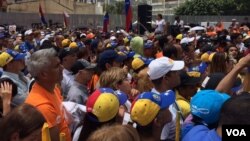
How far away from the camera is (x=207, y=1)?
56.5m

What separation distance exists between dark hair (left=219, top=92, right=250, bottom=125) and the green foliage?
174 ft

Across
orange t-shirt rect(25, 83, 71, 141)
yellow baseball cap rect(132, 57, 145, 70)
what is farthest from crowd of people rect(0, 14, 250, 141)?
yellow baseball cap rect(132, 57, 145, 70)

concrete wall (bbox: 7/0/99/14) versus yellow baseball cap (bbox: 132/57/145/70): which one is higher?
concrete wall (bbox: 7/0/99/14)

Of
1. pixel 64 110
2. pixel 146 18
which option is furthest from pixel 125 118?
pixel 146 18

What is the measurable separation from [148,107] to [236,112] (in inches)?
38.2

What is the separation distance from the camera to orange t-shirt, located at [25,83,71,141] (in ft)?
12.6

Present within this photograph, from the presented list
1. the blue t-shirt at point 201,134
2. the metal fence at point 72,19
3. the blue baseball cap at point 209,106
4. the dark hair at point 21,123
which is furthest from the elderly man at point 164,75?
the metal fence at point 72,19

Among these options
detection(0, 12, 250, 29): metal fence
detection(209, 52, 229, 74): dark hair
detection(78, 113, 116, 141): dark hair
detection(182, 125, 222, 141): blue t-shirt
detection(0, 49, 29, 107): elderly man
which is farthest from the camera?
detection(0, 12, 250, 29): metal fence

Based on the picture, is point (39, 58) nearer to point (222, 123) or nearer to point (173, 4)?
point (222, 123)

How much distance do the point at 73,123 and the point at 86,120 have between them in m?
0.57

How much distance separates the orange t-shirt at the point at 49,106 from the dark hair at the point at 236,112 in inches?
64.1

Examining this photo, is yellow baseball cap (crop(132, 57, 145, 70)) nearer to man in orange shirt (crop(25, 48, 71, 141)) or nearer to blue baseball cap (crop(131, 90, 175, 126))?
man in orange shirt (crop(25, 48, 71, 141))

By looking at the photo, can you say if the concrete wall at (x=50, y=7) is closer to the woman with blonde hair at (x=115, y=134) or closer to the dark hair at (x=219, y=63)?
the dark hair at (x=219, y=63)

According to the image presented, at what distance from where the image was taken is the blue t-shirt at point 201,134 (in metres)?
3.02
